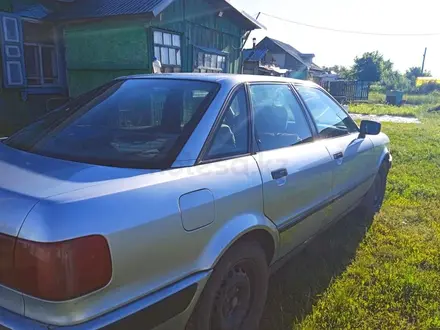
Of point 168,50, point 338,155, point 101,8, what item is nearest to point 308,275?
point 338,155

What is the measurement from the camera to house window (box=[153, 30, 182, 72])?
8.96 m

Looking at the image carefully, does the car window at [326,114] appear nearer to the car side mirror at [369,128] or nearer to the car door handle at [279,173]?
the car side mirror at [369,128]

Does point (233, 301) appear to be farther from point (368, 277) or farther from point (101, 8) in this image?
point (101, 8)

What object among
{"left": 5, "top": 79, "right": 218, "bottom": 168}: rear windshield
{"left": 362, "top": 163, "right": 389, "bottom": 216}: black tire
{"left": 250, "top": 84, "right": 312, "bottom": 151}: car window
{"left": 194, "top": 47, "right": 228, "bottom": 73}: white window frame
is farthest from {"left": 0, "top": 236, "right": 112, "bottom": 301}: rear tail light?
{"left": 194, "top": 47, "right": 228, "bottom": 73}: white window frame

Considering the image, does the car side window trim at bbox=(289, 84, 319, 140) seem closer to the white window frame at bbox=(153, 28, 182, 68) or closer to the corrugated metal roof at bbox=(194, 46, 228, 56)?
the white window frame at bbox=(153, 28, 182, 68)

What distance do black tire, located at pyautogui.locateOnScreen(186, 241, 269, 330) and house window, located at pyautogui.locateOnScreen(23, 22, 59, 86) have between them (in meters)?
7.78

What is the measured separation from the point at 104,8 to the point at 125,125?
723 centimetres

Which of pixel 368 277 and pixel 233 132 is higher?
pixel 233 132

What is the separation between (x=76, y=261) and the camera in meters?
1.33

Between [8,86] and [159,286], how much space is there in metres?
7.43

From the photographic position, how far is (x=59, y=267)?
132 centimetres

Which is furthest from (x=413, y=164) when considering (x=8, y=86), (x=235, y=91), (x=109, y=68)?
(x=8, y=86)

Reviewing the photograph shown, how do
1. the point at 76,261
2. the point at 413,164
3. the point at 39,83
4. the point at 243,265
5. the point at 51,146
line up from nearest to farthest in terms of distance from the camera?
the point at 76,261, the point at 51,146, the point at 243,265, the point at 413,164, the point at 39,83

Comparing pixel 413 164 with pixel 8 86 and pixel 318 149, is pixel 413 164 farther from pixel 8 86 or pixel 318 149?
pixel 8 86
